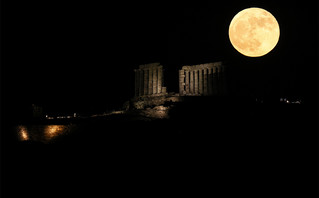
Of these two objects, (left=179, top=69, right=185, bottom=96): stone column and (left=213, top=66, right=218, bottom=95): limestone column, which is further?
(left=179, top=69, right=185, bottom=96): stone column

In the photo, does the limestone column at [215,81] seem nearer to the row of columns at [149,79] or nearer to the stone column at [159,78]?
the row of columns at [149,79]

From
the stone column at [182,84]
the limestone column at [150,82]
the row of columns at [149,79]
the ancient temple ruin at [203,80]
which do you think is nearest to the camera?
the ancient temple ruin at [203,80]

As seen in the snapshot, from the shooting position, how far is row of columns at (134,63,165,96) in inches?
1009

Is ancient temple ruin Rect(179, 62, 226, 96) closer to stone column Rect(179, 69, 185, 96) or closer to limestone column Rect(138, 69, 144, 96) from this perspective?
stone column Rect(179, 69, 185, 96)

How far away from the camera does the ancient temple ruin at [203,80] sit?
80.5 ft

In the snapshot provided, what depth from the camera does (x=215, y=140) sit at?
17422 mm

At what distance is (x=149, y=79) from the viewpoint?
26.1 m

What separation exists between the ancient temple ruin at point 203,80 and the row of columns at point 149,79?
1.75m

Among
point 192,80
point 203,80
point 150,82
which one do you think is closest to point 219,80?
point 203,80

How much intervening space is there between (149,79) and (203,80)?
173 inches

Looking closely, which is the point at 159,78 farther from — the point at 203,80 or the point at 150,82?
the point at 203,80

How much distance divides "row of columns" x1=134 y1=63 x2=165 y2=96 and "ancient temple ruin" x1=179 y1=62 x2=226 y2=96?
5.76 feet

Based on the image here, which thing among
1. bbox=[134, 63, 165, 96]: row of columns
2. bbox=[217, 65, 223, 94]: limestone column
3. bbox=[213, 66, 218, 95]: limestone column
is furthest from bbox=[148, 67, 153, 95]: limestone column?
bbox=[217, 65, 223, 94]: limestone column

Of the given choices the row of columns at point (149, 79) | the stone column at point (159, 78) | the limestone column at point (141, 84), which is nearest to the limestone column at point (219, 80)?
the row of columns at point (149, 79)
